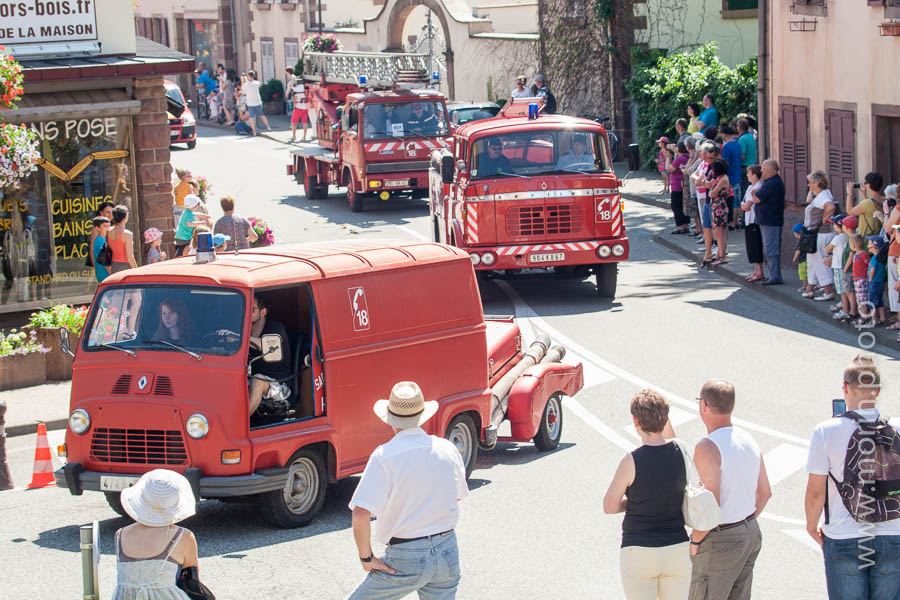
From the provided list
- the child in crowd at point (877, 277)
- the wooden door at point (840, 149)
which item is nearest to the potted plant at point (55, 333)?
the child in crowd at point (877, 277)

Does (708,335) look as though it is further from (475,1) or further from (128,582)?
(475,1)

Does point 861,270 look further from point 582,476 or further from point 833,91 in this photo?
point 833,91

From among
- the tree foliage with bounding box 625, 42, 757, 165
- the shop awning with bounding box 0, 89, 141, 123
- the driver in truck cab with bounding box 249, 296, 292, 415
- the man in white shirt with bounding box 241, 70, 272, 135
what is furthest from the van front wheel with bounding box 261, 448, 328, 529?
the man in white shirt with bounding box 241, 70, 272, 135

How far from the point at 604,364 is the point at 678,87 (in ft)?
51.5

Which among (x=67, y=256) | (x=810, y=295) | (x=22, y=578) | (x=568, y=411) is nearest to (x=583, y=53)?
(x=810, y=295)

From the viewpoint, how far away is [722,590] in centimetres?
628

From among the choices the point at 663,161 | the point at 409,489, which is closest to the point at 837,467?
the point at 409,489

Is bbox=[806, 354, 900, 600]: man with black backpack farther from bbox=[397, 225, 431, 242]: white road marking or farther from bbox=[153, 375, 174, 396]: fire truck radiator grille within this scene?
bbox=[397, 225, 431, 242]: white road marking

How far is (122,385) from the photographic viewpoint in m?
9.29

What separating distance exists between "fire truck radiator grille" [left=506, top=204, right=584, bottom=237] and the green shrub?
118 ft

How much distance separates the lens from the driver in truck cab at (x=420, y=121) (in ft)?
88.9

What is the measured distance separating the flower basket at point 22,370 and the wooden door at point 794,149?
13.5 meters

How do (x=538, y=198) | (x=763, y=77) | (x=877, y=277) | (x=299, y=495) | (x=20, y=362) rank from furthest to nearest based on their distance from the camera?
(x=763, y=77) < (x=538, y=198) < (x=877, y=277) < (x=20, y=362) < (x=299, y=495)

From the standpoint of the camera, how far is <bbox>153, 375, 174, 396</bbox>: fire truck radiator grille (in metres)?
9.14
